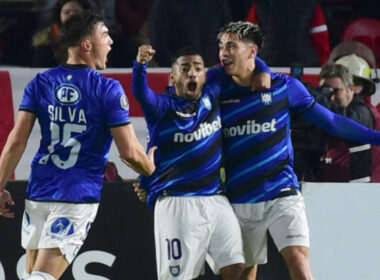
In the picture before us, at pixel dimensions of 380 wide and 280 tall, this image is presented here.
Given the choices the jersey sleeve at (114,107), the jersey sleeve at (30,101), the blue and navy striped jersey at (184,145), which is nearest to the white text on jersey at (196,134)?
the blue and navy striped jersey at (184,145)

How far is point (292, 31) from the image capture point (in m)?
10.0

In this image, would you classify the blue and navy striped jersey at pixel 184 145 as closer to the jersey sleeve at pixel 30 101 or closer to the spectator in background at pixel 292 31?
the jersey sleeve at pixel 30 101

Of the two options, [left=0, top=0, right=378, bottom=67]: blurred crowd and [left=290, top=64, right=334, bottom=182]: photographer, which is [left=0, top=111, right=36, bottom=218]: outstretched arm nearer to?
[left=290, top=64, right=334, bottom=182]: photographer

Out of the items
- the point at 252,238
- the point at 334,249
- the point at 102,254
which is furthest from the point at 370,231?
the point at 102,254

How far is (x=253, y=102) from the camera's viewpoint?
27.1 ft

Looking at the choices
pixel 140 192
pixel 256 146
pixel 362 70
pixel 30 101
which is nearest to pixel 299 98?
pixel 256 146

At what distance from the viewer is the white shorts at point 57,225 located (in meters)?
7.43

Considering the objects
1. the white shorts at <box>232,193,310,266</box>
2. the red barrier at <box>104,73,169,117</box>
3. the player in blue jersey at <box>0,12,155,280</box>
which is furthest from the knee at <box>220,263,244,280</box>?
the red barrier at <box>104,73,169,117</box>

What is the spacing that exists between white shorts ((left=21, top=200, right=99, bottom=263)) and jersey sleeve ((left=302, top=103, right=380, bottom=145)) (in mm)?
1557

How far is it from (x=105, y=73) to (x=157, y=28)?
54cm

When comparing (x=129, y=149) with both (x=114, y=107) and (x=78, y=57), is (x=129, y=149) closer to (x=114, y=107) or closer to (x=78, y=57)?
(x=114, y=107)

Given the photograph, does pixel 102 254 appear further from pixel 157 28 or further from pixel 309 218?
pixel 157 28

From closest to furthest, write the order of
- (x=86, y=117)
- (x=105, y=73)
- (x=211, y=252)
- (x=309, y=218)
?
(x=86, y=117), (x=211, y=252), (x=309, y=218), (x=105, y=73)

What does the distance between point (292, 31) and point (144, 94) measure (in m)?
2.30
